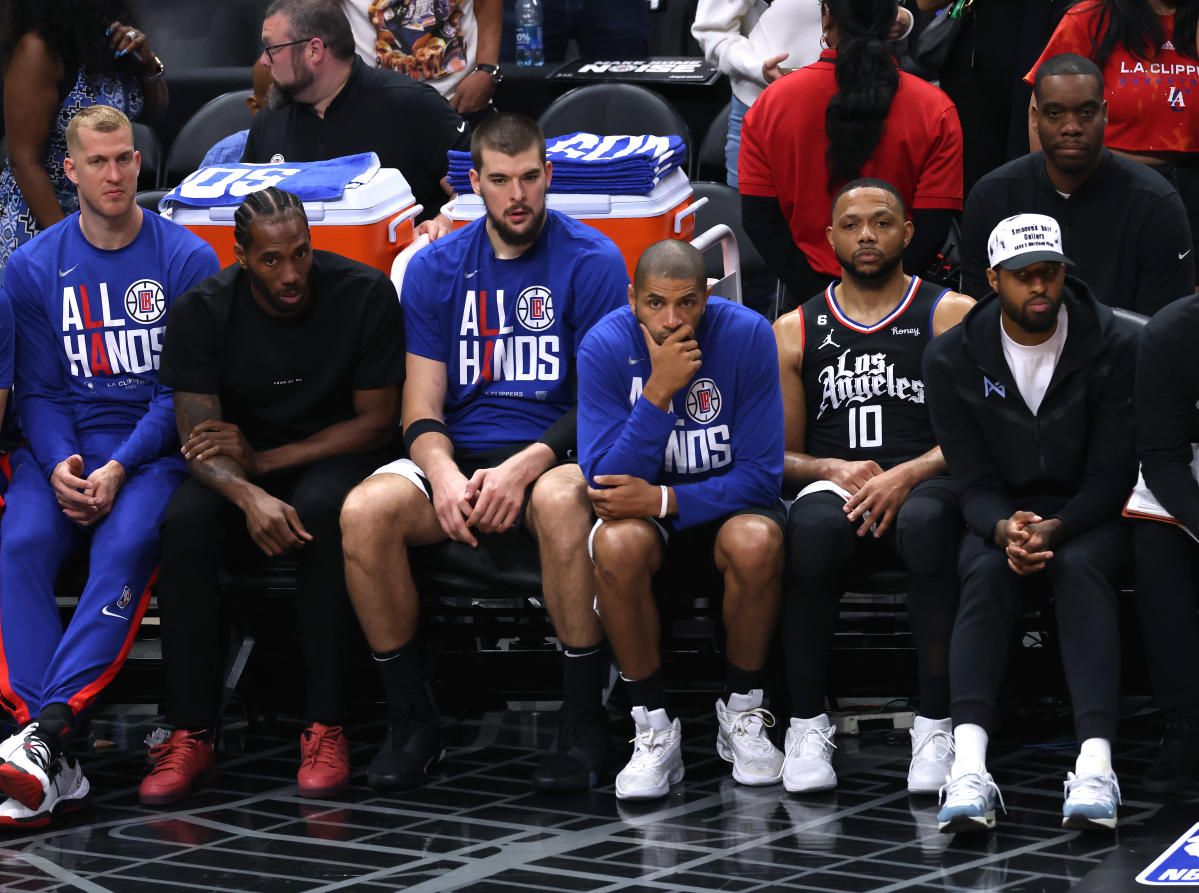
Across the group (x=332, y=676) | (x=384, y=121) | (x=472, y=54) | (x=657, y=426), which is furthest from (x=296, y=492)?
(x=472, y=54)

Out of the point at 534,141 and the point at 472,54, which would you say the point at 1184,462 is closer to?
the point at 534,141

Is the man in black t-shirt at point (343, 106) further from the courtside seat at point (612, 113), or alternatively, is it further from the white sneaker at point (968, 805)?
the white sneaker at point (968, 805)

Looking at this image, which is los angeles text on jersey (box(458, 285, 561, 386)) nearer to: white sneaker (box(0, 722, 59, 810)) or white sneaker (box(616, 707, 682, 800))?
white sneaker (box(616, 707, 682, 800))

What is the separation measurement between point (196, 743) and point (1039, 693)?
2.08 meters

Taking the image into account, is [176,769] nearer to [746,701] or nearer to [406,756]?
[406,756]

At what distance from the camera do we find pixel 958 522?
407cm

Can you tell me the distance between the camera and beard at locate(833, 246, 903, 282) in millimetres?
4293

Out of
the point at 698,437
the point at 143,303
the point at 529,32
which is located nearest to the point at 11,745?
the point at 143,303

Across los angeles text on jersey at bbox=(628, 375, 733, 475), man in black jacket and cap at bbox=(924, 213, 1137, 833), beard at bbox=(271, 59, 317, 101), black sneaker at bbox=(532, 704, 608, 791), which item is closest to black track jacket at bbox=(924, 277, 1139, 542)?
Answer: man in black jacket and cap at bbox=(924, 213, 1137, 833)

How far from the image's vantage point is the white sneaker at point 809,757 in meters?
3.92

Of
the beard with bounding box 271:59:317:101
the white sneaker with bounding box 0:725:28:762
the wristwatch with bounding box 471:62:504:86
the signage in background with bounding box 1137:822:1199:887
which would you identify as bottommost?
the signage in background with bounding box 1137:822:1199:887

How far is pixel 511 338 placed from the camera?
4430 millimetres

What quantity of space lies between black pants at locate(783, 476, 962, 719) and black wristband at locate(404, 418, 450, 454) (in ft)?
3.09

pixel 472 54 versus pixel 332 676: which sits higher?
pixel 472 54
